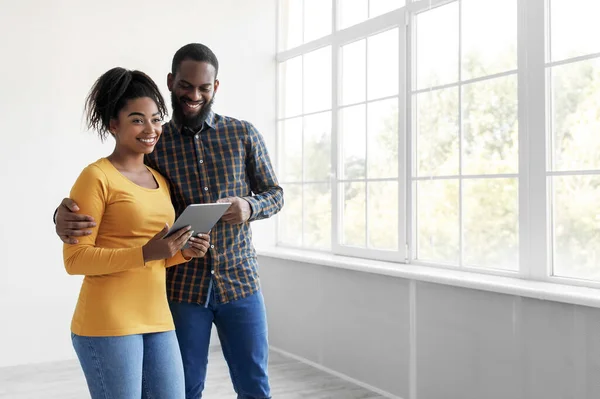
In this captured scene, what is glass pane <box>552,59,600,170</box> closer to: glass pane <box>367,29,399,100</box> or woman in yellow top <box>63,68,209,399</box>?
glass pane <box>367,29,399,100</box>

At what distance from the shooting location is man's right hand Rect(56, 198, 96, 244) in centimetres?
166

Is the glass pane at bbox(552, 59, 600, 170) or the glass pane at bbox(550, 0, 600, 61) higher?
the glass pane at bbox(550, 0, 600, 61)

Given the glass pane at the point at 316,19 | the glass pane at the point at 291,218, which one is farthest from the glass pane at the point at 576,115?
the glass pane at the point at 291,218

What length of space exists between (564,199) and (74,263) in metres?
2.13

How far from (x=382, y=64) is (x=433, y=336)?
1721 mm

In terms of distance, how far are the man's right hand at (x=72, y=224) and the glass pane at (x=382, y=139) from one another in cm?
248

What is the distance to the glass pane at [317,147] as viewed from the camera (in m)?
4.60

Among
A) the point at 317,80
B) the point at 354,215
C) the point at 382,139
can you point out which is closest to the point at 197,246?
the point at 382,139

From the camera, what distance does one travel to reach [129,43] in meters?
4.64

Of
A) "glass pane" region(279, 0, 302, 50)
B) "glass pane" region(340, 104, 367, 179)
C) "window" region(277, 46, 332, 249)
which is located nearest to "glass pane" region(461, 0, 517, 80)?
"glass pane" region(340, 104, 367, 179)

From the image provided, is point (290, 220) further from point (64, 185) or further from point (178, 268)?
point (178, 268)

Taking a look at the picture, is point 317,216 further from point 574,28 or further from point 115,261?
point 115,261

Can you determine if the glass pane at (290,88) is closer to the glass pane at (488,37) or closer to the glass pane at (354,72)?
the glass pane at (354,72)

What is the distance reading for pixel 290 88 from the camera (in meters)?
5.14
